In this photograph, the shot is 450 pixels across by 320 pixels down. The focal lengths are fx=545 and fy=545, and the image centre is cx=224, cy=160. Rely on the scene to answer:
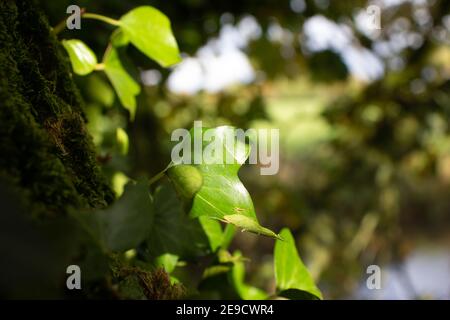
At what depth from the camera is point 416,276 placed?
4.11 meters

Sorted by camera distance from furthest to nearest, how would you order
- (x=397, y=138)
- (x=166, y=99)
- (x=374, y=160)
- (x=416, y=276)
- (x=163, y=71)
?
(x=416, y=276), (x=374, y=160), (x=397, y=138), (x=166, y=99), (x=163, y=71)

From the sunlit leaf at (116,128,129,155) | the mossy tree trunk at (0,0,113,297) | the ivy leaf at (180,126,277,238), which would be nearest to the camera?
the mossy tree trunk at (0,0,113,297)

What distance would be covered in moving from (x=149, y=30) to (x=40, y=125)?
0.21 meters

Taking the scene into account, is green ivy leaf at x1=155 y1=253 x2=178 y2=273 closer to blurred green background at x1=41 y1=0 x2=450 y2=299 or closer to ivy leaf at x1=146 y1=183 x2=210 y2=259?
ivy leaf at x1=146 y1=183 x2=210 y2=259

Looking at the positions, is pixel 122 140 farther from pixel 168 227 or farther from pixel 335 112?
pixel 335 112

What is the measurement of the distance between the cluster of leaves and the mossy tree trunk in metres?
0.03

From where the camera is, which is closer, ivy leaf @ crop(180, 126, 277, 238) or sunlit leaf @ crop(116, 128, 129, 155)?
ivy leaf @ crop(180, 126, 277, 238)

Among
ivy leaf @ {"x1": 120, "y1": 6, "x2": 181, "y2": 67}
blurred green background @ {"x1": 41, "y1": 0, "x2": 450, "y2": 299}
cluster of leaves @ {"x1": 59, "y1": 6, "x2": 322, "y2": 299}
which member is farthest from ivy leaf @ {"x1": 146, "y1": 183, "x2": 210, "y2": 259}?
blurred green background @ {"x1": 41, "y1": 0, "x2": 450, "y2": 299}

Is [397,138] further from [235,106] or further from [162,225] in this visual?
[162,225]

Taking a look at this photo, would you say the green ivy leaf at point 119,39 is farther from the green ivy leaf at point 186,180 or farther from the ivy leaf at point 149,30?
the green ivy leaf at point 186,180

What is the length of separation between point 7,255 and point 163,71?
1.14m

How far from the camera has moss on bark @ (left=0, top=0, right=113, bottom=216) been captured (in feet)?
0.89
